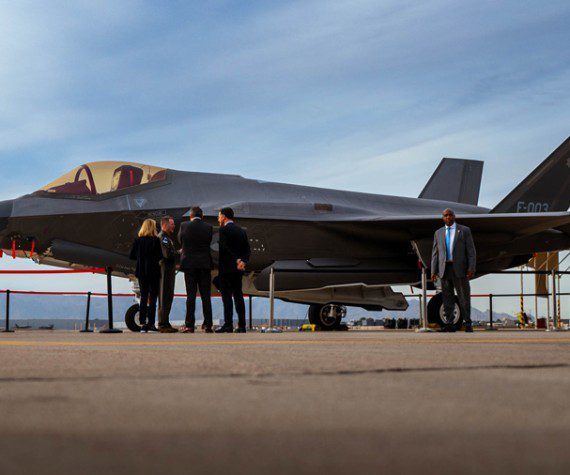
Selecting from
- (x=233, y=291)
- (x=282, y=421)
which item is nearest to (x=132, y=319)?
(x=233, y=291)

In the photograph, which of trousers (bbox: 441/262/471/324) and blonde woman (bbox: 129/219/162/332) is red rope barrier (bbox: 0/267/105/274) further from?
trousers (bbox: 441/262/471/324)

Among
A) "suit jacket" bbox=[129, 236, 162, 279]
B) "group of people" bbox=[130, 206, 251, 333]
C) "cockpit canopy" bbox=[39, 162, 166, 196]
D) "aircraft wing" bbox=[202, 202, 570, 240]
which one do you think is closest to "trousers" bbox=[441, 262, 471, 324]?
"group of people" bbox=[130, 206, 251, 333]

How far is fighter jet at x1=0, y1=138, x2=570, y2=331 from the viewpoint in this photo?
1136cm

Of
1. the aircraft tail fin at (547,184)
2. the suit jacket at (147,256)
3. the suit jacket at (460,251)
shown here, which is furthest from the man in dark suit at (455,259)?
the aircraft tail fin at (547,184)

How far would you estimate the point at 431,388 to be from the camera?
6.06 ft

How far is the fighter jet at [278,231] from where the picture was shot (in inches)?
447

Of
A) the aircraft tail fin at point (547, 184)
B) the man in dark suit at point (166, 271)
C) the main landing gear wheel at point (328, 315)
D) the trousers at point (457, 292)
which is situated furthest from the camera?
the aircraft tail fin at point (547, 184)

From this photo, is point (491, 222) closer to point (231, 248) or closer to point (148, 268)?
point (231, 248)

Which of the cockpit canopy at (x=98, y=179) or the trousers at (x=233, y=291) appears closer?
the trousers at (x=233, y=291)

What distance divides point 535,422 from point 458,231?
7.81 metres

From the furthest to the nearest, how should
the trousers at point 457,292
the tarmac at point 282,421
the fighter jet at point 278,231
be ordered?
the fighter jet at point 278,231
the trousers at point 457,292
the tarmac at point 282,421

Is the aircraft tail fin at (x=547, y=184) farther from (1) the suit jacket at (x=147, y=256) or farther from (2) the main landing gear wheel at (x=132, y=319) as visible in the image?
(1) the suit jacket at (x=147, y=256)

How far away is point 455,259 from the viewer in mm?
8859

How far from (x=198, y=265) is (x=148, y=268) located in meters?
0.69
